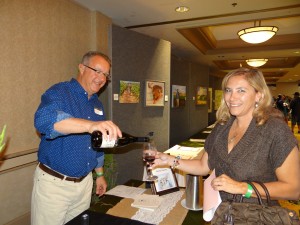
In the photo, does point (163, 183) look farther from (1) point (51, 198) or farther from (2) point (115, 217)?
(1) point (51, 198)

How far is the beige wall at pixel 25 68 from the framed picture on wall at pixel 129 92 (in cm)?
95

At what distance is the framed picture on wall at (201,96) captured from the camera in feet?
26.5

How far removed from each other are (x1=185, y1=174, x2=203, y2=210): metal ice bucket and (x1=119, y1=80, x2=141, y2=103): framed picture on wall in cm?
266

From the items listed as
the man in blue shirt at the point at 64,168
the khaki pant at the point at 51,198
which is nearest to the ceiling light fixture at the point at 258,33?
the man in blue shirt at the point at 64,168

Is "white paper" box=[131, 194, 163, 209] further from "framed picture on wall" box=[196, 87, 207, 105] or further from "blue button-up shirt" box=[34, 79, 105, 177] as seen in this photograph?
"framed picture on wall" box=[196, 87, 207, 105]

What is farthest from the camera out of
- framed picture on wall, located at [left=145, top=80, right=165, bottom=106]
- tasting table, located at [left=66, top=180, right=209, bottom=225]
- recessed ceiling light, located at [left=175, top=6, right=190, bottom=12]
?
framed picture on wall, located at [left=145, top=80, right=165, bottom=106]

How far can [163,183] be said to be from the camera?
1.76 meters

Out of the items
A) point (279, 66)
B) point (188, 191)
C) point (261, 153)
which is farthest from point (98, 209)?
point (279, 66)

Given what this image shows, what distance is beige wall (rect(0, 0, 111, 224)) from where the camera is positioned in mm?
2471

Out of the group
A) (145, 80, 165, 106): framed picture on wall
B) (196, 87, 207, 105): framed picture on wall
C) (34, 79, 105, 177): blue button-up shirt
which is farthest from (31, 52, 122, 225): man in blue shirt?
(196, 87, 207, 105): framed picture on wall

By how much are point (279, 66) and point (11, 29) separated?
1050 centimetres

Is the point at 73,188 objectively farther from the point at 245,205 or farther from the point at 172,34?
the point at 172,34

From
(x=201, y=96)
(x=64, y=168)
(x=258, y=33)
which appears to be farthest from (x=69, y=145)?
(x=201, y=96)

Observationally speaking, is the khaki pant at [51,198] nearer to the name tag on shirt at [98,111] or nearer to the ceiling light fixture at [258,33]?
the name tag on shirt at [98,111]
